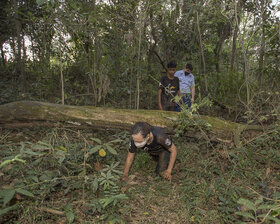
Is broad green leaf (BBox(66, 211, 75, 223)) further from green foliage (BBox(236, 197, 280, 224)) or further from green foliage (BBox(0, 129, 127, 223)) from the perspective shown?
green foliage (BBox(236, 197, 280, 224))

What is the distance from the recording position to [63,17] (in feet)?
11.3

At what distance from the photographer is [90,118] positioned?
343 cm

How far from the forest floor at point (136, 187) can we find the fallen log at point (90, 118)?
31 cm

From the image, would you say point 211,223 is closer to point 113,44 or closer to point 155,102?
point 113,44

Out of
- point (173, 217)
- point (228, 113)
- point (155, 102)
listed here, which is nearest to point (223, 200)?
point (173, 217)

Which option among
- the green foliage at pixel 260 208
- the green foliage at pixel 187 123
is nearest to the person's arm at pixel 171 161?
the green foliage at pixel 187 123

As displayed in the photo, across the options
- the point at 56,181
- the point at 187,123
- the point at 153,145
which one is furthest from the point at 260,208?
the point at 56,181

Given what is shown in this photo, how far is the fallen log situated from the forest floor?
305 mm

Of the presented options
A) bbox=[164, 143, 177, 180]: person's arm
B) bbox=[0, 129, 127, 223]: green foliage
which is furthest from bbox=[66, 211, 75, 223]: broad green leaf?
bbox=[164, 143, 177, 180]: person's arm

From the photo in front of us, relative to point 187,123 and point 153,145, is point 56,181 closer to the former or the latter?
point 153,145

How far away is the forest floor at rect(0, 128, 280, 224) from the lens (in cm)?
198

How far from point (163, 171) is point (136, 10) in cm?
352

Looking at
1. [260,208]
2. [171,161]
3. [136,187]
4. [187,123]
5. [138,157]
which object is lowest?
[136,187]

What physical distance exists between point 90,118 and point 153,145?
1229mm
